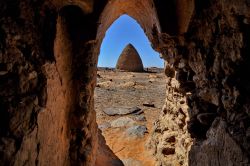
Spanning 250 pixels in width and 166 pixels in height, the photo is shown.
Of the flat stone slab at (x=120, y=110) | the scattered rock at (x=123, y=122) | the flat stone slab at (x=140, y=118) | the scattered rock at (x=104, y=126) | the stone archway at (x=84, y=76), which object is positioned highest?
the stone archway at (x=84, y=76)

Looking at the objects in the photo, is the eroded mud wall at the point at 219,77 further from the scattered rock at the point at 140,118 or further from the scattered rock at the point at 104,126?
the scattered rock at the point at 140,118

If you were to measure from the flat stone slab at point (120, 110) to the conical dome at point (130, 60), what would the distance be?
11.9 m

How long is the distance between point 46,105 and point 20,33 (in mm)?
783

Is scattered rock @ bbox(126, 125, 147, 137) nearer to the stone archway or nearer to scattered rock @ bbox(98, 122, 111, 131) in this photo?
scattered rock @ bbox(98, 122, 111, 131)

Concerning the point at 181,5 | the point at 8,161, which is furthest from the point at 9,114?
the point at 181,5

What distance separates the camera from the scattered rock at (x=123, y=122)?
25.0 ft

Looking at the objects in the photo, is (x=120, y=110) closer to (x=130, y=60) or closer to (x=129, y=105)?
(x=129, y=105)

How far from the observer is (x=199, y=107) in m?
2.92

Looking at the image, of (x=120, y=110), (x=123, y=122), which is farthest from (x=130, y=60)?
(x=123, y=122)

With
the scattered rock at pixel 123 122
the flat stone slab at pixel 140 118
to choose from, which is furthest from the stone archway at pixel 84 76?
the flat stone slab at pixel 140 118

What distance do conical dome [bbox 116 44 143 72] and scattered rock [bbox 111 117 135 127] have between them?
42.8ft

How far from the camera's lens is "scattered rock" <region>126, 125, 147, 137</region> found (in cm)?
696

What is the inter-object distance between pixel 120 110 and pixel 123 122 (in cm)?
121

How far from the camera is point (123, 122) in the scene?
25.6 feet
